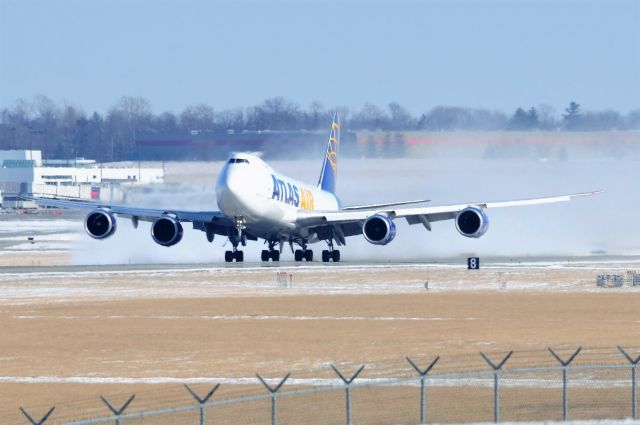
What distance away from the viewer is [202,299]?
Answer: 5284 cm

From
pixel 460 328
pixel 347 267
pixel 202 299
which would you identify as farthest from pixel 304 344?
pixel 347 267

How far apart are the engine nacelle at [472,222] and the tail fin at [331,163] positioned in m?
14.3

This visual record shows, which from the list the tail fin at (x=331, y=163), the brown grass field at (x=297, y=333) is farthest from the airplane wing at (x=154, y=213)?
the tail fin at (x=331, y=163)

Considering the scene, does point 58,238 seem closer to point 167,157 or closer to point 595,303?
point 167,157

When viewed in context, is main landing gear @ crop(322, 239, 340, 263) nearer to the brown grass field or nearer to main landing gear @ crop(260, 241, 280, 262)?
main landing gear @ crop(260, 241, 280, 262)

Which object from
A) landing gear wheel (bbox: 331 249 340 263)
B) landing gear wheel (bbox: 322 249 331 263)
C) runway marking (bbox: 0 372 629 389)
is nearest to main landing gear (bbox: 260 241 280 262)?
landing gear wheel (bbox: 322 249 331 263)

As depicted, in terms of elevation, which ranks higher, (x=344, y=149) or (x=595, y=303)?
(x=344, y=149)

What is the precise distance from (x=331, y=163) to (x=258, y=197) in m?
20.5

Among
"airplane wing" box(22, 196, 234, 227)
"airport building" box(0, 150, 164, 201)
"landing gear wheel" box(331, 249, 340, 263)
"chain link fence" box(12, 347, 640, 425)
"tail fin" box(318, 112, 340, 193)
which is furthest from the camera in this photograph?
"airport building" box(0, 150, 164, 201)

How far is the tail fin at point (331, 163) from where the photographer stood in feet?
271

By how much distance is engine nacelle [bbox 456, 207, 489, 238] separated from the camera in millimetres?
69188

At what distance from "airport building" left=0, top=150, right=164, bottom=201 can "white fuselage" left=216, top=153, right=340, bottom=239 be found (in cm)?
7912

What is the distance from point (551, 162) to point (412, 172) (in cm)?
934

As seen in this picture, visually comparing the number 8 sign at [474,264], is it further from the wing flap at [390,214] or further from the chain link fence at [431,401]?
the chain link fence at [431,401]
